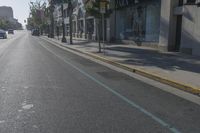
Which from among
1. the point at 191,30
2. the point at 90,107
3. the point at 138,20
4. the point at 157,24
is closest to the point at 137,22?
the point at 138,20

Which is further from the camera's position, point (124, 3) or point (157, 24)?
point (124, 3)

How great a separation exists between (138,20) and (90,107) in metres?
22.8

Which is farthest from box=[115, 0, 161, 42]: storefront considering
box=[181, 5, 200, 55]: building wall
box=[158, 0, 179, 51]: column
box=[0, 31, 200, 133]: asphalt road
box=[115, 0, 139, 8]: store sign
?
box=[0, 31, 200, 133]: asphalt road

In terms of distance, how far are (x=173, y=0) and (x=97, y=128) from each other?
17275 mm

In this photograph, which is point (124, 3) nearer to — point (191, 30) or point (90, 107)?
point (191, 30)

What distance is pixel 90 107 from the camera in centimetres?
791

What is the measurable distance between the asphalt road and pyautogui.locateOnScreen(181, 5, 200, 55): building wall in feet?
27.3

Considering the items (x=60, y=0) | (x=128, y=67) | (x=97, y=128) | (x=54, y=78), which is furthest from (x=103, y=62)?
(x=60, y=0)

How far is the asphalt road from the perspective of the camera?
20.9ft

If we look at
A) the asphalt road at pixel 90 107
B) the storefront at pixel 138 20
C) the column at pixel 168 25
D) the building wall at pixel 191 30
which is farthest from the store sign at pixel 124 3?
the asphalt road at pixel 90 107

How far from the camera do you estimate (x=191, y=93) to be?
9.98 m

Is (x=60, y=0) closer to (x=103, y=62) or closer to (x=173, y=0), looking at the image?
(x=173, y=0)

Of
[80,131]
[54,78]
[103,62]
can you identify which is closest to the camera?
[80,131]

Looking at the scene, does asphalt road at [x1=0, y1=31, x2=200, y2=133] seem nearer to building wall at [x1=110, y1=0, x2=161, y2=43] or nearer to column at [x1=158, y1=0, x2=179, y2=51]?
column at [x1=158, y1=0, x2=179, y2=51]
